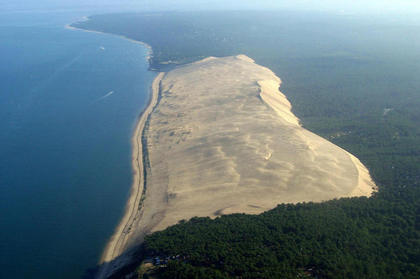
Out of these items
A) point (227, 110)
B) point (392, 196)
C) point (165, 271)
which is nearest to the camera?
point (165, 271)

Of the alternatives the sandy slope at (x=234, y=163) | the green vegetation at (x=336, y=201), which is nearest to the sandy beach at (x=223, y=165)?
the sandy slope at (x=234, y=163)

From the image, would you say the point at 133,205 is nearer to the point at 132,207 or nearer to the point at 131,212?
the point at 132,207

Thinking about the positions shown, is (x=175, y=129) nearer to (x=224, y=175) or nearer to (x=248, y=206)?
(x=224, y=175)

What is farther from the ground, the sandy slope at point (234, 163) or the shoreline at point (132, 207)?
the sandy slope at point (234, 163)

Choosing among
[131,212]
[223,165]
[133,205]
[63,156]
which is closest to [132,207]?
[133,205]

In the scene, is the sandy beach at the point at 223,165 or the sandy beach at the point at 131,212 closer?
the sandy beach at the point at 131,212

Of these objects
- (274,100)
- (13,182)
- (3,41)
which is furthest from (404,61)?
(3,41)

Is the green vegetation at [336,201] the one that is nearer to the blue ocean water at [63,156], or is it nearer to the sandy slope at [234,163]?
the sandy slope at [234,163]
